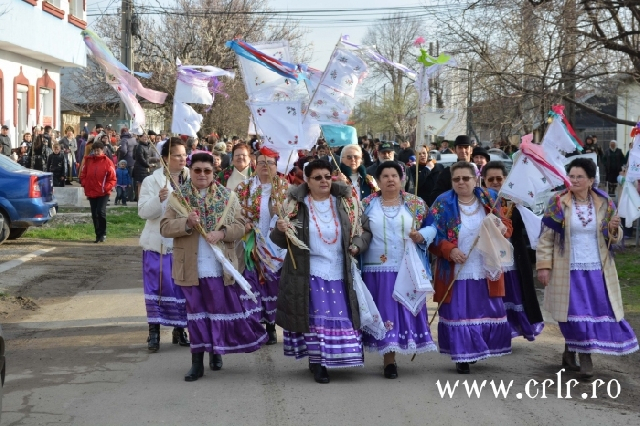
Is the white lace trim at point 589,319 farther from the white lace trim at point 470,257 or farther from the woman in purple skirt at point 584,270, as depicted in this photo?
the white lace trim at point 470,257

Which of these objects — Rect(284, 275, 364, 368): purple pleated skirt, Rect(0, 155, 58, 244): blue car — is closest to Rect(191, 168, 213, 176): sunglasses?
Rect(284, 275, 364, 368): purple pleated skirt

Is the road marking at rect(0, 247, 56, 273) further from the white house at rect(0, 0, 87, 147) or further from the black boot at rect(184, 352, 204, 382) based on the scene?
the white house at rect(0, 0, 87, 147)

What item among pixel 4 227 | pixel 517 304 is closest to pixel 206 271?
pixel 517 304

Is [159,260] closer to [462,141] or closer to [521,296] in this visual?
[521,296]

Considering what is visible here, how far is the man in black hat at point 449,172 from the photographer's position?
33.3ft

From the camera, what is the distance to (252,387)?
23.3ft

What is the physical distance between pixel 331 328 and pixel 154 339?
2.09 m

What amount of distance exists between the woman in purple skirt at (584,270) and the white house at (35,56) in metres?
20.1

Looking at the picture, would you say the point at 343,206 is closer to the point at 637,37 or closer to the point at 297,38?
the point at 637,37

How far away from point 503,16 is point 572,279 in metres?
9.01

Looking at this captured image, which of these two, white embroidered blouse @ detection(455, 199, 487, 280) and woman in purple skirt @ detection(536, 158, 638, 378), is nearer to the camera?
woman in purple skirt @ detection(536, 158, 638, 378)

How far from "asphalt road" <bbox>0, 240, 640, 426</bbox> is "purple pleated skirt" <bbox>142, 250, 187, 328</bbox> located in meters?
0.29

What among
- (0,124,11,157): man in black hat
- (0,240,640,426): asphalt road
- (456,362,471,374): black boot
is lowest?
(0,240,640,426): asphalt road

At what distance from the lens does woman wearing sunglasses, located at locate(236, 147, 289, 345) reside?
8547 mm
